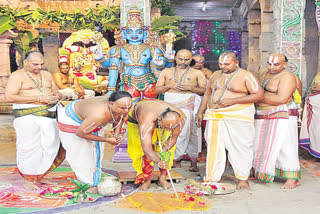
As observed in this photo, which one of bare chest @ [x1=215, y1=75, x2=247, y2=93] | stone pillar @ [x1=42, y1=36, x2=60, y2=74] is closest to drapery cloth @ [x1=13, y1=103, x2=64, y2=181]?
bare chest @ [x1=215, y1=75, x2=247, y2=93]

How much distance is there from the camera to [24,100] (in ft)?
14.8

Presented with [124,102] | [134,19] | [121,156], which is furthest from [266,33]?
[124,102]

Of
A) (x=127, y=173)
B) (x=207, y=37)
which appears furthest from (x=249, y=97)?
(x=207, y=37)

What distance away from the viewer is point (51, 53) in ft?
35.6

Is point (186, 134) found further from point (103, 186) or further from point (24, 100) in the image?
point (24, 100)

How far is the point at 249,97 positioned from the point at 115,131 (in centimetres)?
161

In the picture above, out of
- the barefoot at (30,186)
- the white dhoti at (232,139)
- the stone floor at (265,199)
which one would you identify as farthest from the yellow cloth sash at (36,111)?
the white dhoti at (232,139)

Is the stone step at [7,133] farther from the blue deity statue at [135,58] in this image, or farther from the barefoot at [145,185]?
the barefoot at [145,185]

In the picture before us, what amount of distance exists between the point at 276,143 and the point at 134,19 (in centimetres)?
305

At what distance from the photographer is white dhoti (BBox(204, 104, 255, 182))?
15.2ft

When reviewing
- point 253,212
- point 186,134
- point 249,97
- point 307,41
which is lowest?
point 253,212

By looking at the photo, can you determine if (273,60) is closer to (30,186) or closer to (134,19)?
(134,19)

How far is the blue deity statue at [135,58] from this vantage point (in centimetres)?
618

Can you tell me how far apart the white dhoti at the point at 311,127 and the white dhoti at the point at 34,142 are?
4051mm
